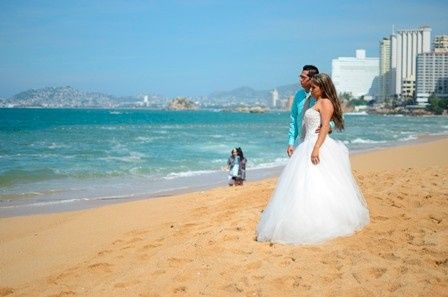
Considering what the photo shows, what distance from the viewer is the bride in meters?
5.07

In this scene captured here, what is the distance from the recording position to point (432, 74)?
159750mm

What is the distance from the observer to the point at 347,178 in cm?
534

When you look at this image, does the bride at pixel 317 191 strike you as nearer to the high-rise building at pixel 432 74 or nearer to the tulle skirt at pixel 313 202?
the tulle skirt at pixel 313 202

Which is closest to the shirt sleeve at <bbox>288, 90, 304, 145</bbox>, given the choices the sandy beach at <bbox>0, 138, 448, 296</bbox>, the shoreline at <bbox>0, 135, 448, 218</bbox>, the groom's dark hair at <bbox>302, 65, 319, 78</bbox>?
the groom's dark hair at <bbox>302, 65, 319, 78</bbox>

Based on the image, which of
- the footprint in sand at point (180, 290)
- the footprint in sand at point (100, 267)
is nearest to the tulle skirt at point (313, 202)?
the footprint in sand at point (180, 290)

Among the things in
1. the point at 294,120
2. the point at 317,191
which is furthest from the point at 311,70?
the point at 317,191

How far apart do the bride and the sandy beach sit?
0.15 m

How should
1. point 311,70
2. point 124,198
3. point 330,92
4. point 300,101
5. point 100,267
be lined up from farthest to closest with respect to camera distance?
point 124,198
point 300,101
point 311,70
point 100,267
point 330,92

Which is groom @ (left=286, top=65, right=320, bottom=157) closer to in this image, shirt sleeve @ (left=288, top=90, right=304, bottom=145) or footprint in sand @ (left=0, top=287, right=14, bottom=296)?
shirt sleeve @ (left=288, top=90, right=304, bottom=145)

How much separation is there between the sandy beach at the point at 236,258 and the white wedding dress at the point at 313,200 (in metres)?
0.13

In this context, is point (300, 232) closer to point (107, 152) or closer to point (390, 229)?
point (390, 229)

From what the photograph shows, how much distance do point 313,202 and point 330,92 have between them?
1108mm

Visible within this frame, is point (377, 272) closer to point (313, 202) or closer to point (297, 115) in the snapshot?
point (313, 202)

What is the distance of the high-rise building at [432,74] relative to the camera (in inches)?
6240
